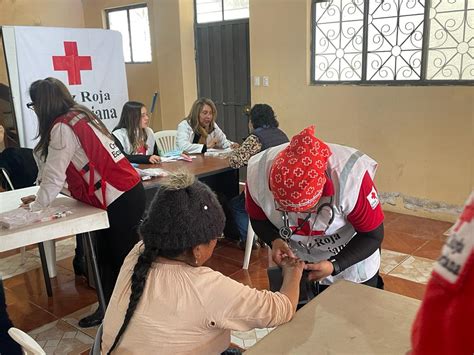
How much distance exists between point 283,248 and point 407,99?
2870 mm

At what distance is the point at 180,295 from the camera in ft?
3.41

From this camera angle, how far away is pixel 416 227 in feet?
12.0

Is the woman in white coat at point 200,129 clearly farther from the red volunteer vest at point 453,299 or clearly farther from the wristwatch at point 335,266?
the red volunteer vest at point 453,299

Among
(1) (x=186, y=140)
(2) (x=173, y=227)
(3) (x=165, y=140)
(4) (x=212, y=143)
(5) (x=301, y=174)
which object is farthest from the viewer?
(3) (x=165, y=140)

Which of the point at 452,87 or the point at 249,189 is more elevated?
the point at 452,87

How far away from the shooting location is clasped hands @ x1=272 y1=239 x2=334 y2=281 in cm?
132

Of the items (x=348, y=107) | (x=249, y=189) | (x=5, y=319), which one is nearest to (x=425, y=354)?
(x=249, y=189)

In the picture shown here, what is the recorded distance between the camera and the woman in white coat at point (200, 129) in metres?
3.77

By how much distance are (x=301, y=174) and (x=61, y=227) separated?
1217 millimetres

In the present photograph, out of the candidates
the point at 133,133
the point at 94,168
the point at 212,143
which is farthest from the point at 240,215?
the point at 94,168

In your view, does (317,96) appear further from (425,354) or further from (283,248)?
(425,354)

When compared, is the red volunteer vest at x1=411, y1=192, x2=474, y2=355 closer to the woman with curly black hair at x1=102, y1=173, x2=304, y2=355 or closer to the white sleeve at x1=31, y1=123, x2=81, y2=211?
the woman with curly black hair at x1=102, y1=173, x2=304, y2=355

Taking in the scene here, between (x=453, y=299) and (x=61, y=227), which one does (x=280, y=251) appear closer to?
(x=453, y=299)

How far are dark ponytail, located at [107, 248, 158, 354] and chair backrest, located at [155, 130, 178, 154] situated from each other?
3.06 m
